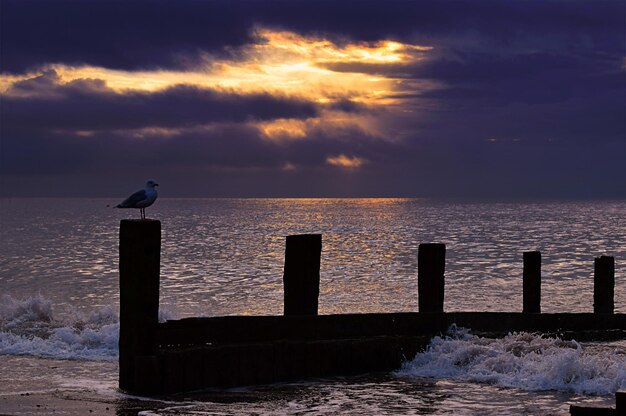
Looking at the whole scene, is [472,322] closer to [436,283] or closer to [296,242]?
[436,283]

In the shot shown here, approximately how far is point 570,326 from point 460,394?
5.03 metres

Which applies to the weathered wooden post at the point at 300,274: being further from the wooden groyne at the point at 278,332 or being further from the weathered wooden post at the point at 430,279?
the weathered wooden post at the point at 430,279

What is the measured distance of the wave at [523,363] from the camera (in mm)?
14172

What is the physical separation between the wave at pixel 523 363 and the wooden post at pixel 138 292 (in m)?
4.10

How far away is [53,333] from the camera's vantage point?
20344 millimetres

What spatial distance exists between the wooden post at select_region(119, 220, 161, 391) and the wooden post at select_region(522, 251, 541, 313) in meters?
9.37

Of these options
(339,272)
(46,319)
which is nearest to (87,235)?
(339,272)

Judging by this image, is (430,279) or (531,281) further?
(531,281)

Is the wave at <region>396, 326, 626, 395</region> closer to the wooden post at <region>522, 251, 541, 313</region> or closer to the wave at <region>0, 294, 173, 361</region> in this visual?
the wooden post at <region>522, 251, 541, 313</region>

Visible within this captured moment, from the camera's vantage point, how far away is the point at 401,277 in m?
40.9

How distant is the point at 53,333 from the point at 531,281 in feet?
32.1

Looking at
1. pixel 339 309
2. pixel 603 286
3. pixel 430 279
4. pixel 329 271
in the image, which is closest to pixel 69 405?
pixel 430 279

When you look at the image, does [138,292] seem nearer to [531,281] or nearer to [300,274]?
[300,274]

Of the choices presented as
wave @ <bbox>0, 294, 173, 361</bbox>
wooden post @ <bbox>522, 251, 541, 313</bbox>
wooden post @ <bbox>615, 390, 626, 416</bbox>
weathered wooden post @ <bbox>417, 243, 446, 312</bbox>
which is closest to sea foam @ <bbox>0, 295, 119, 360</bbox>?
wave @ <bbox>0, 294, 173, 361</bbox>
